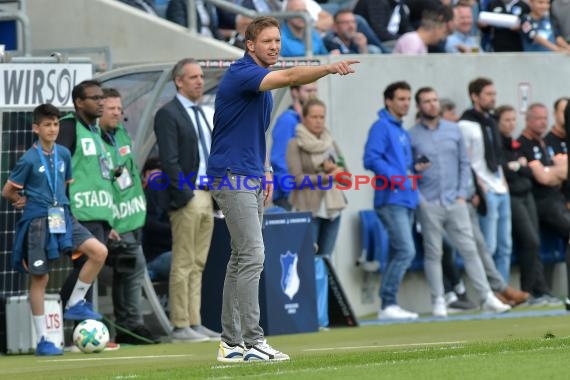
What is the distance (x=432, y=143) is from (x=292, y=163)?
204 cm

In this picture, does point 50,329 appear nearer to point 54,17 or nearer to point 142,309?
point 142,309

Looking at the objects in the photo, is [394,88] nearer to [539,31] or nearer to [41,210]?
[539,31]

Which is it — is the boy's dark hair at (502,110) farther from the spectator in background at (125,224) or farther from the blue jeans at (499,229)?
the spectator in background at (125,224)

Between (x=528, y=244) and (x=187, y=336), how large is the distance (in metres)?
6.06

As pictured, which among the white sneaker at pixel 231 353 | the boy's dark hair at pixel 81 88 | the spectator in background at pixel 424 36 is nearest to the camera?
the white sneaker at pixel 231 353

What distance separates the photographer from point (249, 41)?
10.5 metres

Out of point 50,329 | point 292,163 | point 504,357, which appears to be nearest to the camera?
point 504,357

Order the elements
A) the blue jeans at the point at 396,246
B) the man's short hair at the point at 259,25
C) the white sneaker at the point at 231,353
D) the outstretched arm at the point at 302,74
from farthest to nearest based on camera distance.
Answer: the blue jeans at the point at 396,246 < the white sneaker at the point at 231,353 < the man's short hair at the point at 259,25 < the outstretched arm at the point at 302,74

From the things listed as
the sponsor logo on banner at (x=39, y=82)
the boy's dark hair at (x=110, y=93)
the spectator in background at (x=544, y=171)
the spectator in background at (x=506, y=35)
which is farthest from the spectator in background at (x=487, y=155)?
the sponsor logo on banner at (x=39, y=82)

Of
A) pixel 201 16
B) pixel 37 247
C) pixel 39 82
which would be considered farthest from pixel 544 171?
pixel 37 247

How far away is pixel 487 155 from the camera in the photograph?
1819 centimetres

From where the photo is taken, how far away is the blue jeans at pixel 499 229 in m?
18.3

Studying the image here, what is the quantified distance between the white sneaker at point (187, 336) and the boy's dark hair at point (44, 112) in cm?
265

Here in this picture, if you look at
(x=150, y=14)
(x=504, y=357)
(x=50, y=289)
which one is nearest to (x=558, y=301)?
(x=150, y=14)
